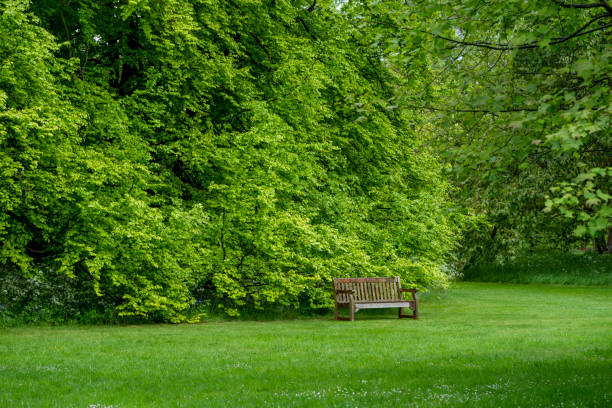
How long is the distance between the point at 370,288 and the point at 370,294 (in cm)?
16

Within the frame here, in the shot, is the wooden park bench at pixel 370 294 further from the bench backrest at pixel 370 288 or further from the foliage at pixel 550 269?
the foliage at pixel 550 269

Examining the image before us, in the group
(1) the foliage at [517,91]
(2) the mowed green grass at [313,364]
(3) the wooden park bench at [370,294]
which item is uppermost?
(1) the foliage at [517,91]

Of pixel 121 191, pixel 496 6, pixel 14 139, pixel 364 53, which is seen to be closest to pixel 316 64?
pixel 364 53

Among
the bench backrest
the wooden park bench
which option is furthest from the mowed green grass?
the bench backrest

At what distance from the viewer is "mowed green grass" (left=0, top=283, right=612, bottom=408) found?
7.52 meters

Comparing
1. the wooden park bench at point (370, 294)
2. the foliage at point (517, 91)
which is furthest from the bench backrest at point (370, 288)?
the foliage at point (517, 91)

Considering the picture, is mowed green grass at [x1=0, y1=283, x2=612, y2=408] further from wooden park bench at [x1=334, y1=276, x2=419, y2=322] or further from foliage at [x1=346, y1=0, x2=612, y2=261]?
foliage at [x1=346, y1=0, x2=612, y2=261]

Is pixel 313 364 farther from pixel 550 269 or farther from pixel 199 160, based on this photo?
pixel 550 269

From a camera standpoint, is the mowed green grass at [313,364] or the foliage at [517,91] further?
the mowed green grass at [313,364]

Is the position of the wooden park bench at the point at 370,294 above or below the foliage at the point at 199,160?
below

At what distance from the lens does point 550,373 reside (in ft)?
29.4

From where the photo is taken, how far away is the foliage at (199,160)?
14.8 metres

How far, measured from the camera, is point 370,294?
17.9 metres

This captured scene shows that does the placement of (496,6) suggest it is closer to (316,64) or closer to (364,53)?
(316,64)
